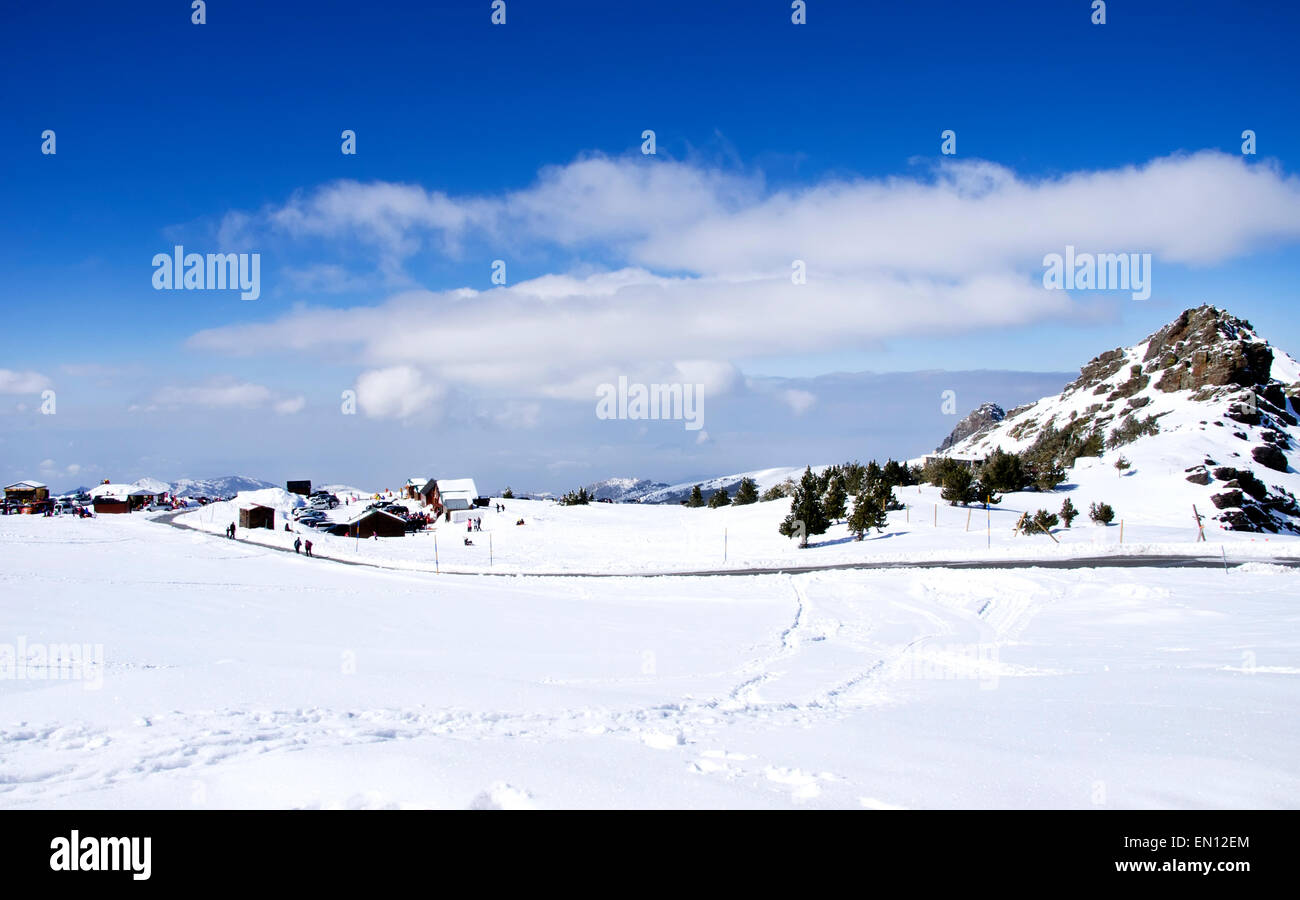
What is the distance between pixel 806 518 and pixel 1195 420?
219 feet

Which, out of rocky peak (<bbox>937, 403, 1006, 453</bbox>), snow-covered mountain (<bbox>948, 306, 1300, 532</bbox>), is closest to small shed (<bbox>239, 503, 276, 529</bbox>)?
snow-covered mountain (<bbox>948, 306, 1300, 532</bbox>)

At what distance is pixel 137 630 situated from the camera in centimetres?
1641

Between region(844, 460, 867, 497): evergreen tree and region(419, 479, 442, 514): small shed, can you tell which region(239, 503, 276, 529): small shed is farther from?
region(844, 460, 867, 497): evergreen tree

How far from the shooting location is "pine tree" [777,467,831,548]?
48594mm

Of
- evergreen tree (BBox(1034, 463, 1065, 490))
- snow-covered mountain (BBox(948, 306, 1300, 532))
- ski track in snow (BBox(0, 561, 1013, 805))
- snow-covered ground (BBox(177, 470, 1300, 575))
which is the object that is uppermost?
snow-covered mountain (BBox(948, 306, 1300, 532))

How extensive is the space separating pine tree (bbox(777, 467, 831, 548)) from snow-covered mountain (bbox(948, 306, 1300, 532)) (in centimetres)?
3054

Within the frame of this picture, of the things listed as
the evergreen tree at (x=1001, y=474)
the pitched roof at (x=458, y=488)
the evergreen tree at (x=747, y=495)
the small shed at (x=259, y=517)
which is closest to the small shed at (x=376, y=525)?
the small shed at (x=259, y=517)

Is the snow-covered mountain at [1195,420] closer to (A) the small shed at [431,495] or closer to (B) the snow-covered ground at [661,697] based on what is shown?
(B) the snow-covered ground at [661,697]

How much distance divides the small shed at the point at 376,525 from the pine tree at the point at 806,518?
39.7m

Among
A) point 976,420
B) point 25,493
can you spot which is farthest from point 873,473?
point 976,420

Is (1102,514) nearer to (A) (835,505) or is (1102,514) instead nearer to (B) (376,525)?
(A) (835,505)

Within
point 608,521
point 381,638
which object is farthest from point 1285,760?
point 608,521
